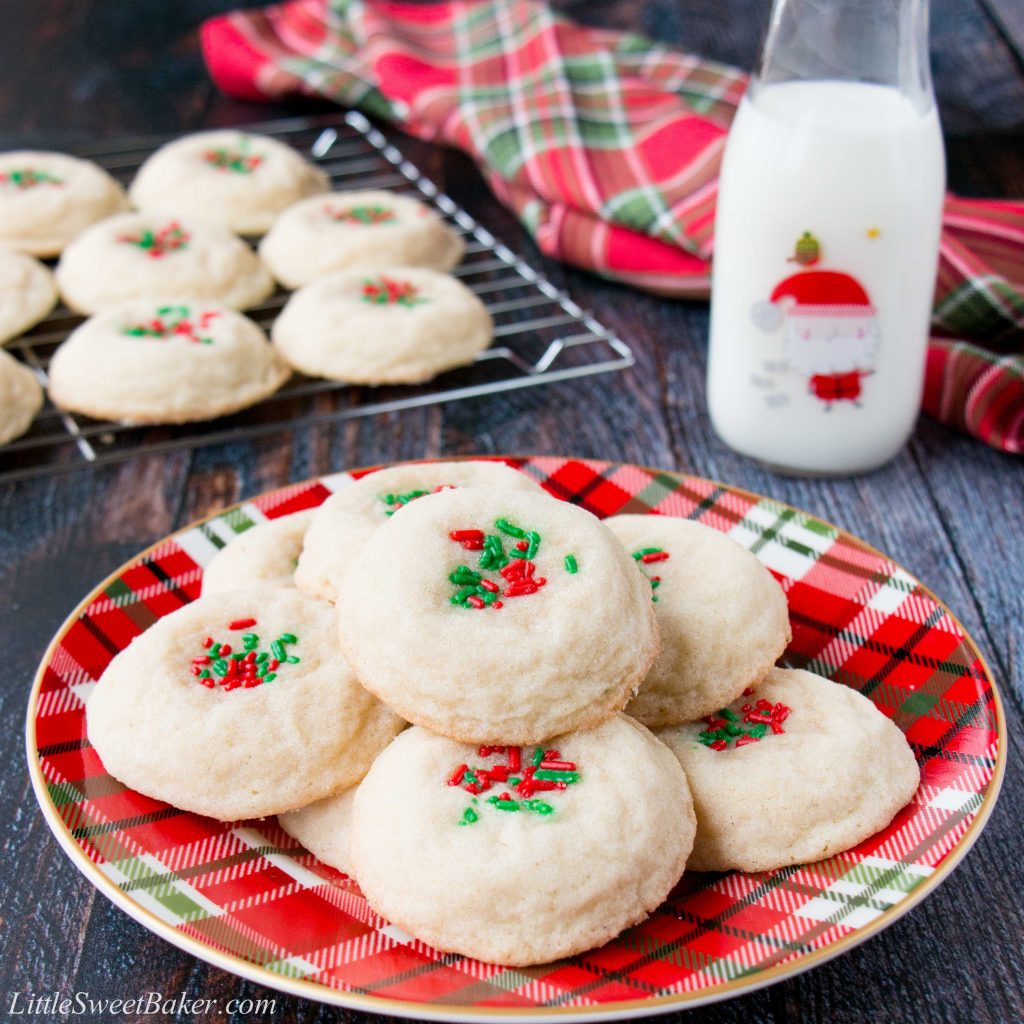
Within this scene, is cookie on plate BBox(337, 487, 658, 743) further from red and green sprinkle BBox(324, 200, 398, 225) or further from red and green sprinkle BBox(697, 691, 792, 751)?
red and green sprinkle BBox(324, 200, 398, 225)

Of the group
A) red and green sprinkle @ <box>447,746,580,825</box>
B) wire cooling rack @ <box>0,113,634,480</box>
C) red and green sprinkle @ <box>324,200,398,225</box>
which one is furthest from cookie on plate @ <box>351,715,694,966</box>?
red and green sprinkle @ <box>324,200,398,225</box>

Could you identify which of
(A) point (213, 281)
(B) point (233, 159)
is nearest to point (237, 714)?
(A) point (213, 281)

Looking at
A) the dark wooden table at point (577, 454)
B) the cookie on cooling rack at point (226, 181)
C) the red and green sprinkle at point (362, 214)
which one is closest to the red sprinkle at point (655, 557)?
the dark wooden table at point (577, 454)

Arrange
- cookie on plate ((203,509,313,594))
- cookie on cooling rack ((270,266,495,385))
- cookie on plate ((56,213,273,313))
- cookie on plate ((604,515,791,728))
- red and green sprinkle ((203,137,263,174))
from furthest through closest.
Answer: red and green sprinkle ((203,137,263,174)) < cookie on plate ((56,213,273,313)) < cookie on cooling rack ((270,266,495,385)) < cookie on plate ((203,509,313,594)) < cookie on plate ((604,515,791,728))

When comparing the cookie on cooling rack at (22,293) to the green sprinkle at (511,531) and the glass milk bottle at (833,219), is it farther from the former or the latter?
the green sprinkle at (511,531)

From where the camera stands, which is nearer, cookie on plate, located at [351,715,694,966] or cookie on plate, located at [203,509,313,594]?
cookie on plate, located at [351,715,694,966]

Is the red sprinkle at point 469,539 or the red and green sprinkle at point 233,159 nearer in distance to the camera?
the red sprinkle at point 469,539
